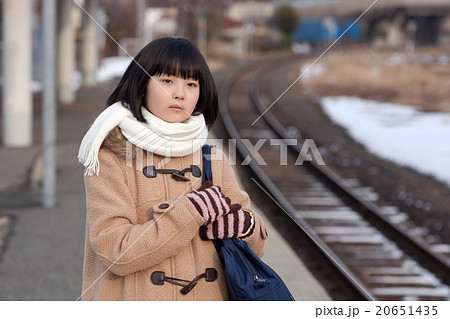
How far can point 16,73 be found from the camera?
12.1 m

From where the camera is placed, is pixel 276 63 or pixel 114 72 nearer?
pixel 114 72

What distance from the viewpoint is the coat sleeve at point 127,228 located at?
1885mm

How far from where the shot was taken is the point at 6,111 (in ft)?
39.5

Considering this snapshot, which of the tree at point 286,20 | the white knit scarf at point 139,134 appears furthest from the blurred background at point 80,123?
the tree at point 286,20

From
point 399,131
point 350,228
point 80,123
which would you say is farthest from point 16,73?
point 399,131

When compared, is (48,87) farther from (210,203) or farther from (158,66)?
(210,203)

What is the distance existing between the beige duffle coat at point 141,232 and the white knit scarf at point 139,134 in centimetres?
4

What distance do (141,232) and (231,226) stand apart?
285mm

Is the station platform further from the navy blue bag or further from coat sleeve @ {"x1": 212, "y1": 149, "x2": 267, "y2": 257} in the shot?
the navy blue bag

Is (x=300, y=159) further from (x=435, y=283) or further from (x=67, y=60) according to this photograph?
(x=67, y=60)

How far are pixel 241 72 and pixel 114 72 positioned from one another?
6442mm

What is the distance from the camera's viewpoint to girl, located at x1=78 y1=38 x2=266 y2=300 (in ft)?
6.25

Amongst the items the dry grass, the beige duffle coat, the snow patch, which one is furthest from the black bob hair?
the dry grass
